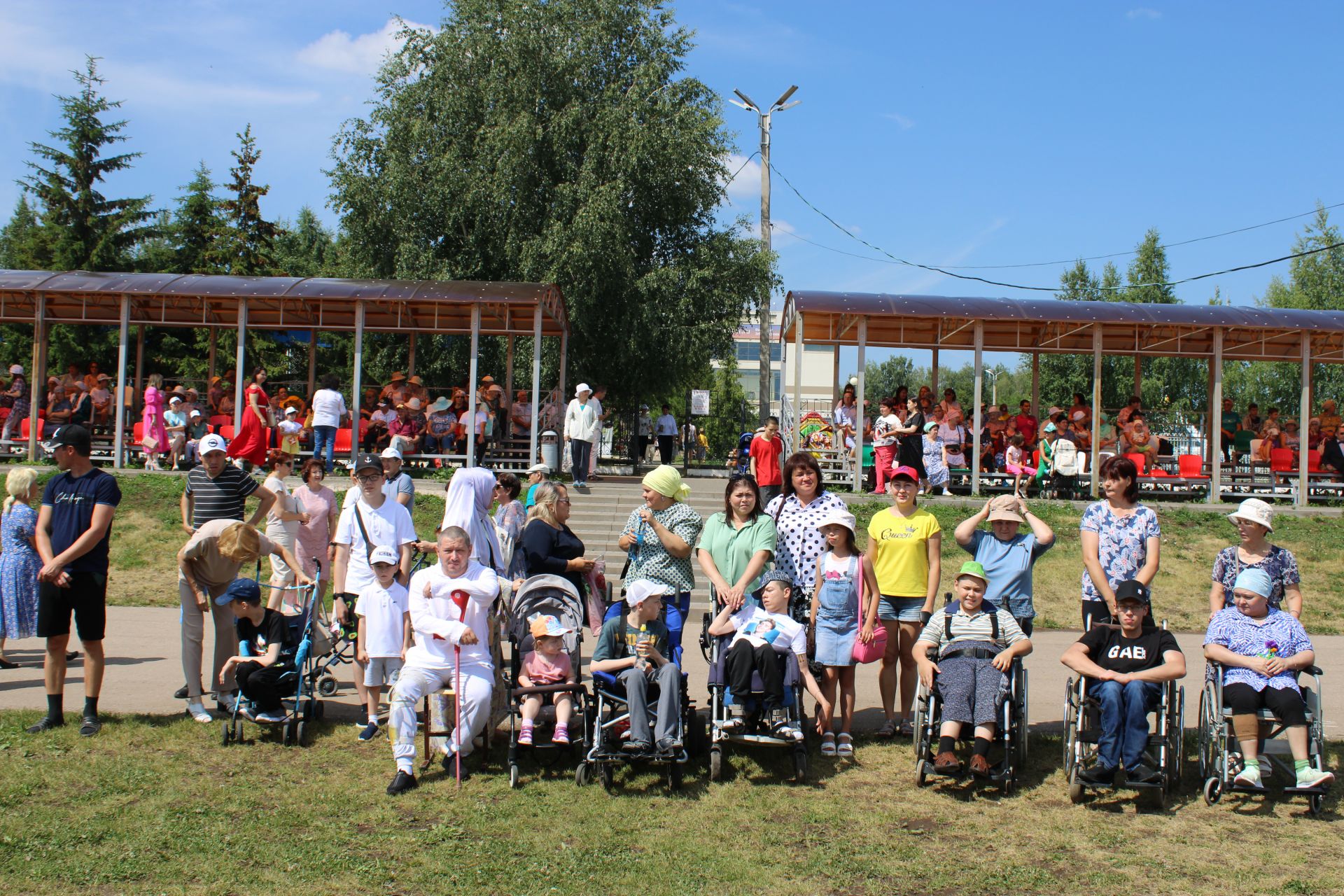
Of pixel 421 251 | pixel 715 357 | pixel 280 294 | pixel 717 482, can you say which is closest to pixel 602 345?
pixel 715 357

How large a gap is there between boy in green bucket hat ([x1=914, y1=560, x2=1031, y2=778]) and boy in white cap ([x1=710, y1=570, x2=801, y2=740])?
75 cm

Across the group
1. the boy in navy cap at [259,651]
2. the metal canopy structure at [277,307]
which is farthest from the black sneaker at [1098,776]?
the metal canopy structure at [277,307]

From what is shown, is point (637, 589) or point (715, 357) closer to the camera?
point (637, 589)

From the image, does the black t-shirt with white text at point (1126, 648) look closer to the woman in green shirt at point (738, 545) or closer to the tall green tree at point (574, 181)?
the woman in green shirt at point (738, 545)

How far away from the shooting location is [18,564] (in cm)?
725

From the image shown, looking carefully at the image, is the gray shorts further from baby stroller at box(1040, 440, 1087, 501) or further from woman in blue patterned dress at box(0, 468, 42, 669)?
baby stroller at box(1040, 440, 1087, 501)

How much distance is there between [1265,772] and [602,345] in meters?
19.6

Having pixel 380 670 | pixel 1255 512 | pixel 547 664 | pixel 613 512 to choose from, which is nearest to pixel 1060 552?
pixel 613 512

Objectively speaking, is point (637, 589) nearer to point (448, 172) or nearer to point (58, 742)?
point (58, 742)

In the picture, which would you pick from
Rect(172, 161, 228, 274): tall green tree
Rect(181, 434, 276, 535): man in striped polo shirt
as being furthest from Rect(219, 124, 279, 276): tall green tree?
Rect(181, 434, 276, 535): man in striped polo shirt

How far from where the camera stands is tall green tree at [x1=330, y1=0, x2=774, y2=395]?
76.0ft

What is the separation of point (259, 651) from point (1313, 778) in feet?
19.3

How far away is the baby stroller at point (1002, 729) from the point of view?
550cm

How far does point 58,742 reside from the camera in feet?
19.4
